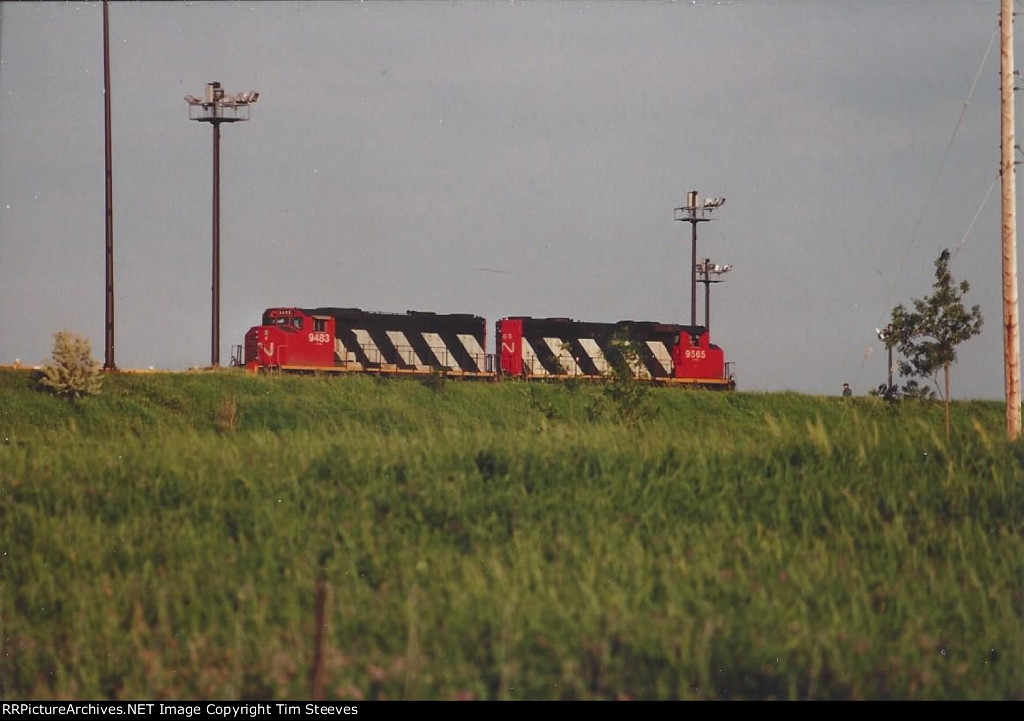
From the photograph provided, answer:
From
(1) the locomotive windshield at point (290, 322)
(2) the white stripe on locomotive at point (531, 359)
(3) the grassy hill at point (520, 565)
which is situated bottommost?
(3) the grassy hill at point (520, 565)

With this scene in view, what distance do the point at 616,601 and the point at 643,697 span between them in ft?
3.86

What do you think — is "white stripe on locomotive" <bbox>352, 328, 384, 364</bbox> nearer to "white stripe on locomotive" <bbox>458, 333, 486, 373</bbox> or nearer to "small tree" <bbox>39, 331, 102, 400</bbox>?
"white stripe on locomotive" <bbox>458, 333, 486, 373</bbox>

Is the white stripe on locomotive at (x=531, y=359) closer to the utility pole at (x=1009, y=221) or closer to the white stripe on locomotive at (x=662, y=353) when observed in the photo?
the white stripe on locomotive at (x=662, y=353)

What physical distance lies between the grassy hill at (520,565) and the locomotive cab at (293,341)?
25491 millimetres

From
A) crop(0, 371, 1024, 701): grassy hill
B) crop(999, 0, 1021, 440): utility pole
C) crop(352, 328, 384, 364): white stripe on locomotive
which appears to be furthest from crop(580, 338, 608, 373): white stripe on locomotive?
crop(0, 371, 1024, 701): grassy hill

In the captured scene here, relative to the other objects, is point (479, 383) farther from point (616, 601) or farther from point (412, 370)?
point (616, 601)

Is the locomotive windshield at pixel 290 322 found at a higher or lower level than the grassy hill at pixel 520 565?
higher

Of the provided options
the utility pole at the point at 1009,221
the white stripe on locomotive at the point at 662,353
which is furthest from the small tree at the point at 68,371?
the utility pole at the point at 1009,221

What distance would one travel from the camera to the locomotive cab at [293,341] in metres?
42.1

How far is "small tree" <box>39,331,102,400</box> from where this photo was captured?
34906mm

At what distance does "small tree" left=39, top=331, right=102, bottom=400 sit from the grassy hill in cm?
1942

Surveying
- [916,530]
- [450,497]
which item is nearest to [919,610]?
[916,530]

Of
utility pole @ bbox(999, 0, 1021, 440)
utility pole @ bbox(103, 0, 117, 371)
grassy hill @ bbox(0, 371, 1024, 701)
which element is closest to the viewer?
grassy hill @ bbox(0, 371, 1024, 701)

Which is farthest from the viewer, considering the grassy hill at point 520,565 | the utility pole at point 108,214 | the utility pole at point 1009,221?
the utility pole at point 108,214
